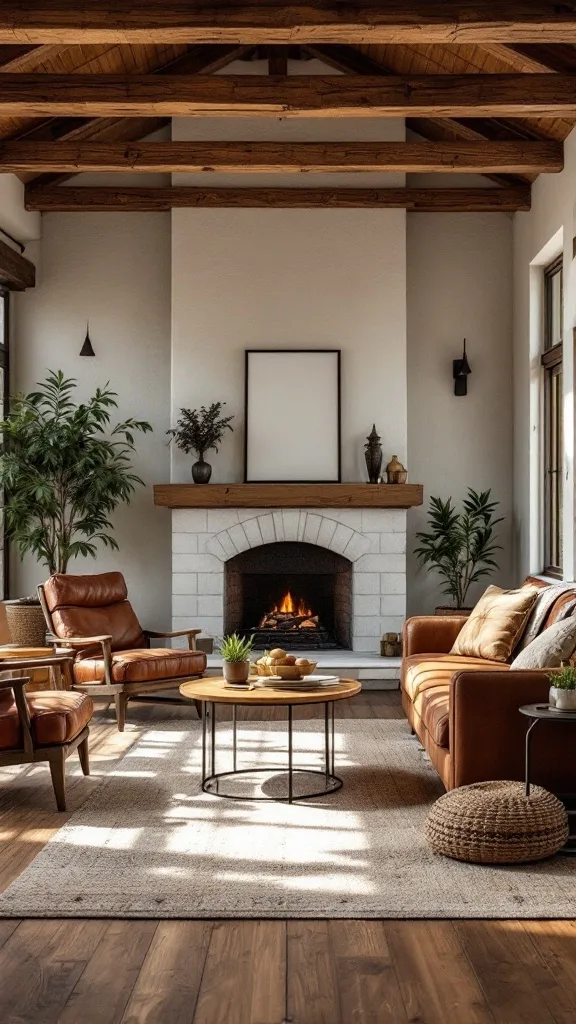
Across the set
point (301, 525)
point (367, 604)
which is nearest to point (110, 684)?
point (301, 525)

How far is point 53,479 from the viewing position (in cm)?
840

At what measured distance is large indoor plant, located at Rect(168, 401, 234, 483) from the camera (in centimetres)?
841

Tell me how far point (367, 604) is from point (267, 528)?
3.17 feet

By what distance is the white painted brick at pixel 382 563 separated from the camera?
845 centimetres

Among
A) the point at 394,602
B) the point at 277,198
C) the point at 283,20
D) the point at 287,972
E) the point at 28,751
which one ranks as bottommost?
the point at 287,972

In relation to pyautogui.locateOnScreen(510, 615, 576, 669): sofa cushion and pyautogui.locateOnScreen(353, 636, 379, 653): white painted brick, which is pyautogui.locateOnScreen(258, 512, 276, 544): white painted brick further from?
pyautogui.locateOnScreen(510, 615, 576, 669): sofa cushion

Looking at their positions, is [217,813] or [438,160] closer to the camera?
[217,813]

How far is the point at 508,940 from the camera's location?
10.3 feet

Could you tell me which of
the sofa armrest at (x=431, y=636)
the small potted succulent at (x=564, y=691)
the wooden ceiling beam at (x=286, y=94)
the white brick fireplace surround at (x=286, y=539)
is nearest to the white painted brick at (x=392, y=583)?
the white brick fireplace surround at (x=286, y=539)

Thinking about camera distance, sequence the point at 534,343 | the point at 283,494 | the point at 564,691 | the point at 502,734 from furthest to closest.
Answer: the point at 534,343 → the point at 283,494 → the point at 502,734 → the point at 564,691

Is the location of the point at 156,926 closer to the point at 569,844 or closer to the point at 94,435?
the point at 569,844

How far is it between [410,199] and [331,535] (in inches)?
108

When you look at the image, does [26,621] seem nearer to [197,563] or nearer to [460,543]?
[197,563]

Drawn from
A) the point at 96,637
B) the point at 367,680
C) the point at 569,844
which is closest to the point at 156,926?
the point at 569,844
